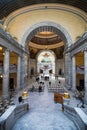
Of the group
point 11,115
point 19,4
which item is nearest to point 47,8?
point 19,4

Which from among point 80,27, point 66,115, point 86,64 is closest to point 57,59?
point 80,27

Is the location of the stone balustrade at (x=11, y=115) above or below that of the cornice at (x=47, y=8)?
below

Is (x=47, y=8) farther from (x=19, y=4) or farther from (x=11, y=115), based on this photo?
(x=11, y=115)

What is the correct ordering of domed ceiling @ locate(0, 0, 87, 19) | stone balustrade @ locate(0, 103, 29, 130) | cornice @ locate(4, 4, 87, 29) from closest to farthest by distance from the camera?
stone balustrade @ locate(0, 103, 29, 130) → domed ceiling @ locate(0, 0, 87, 19) → cornice @ locate(4, 4, 87, 29)

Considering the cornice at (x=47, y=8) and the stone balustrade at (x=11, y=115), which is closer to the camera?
the stone balustrade at (x=11, y=115)

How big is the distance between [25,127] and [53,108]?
4.46 metres

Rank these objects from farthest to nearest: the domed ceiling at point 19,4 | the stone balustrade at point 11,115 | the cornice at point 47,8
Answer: the cornice at point 47,8, the domed ceiling at point 19,4, the stone balustrade at point 11,115

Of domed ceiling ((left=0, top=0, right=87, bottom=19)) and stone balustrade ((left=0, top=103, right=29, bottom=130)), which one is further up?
domed ceiling ((left=0, top=0, right=87, bottom=19))

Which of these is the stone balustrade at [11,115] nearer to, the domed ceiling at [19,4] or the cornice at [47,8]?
the domed ceiling at [19,4]

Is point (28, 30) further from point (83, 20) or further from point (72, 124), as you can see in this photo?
point (72, 124)

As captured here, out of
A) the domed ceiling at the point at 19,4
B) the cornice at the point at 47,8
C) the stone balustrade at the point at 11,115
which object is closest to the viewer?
the stone balustrade at the point at 11,115

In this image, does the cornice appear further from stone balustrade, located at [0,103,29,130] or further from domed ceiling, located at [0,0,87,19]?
stone balustrade, located at [0,103,29,130]

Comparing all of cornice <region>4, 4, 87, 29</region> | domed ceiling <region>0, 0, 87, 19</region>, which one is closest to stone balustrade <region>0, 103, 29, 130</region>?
domed ceiling <region>0, 0, 87, 19</region>

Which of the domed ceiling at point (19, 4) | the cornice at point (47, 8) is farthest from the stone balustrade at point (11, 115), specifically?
the cornice at point (47, 8)
